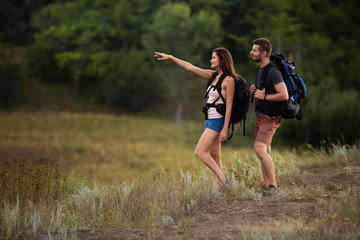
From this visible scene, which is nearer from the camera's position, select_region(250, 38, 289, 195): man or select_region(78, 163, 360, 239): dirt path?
select_region(78, 163, 360, 239): dirt path

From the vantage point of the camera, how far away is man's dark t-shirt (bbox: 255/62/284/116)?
552 centimetres

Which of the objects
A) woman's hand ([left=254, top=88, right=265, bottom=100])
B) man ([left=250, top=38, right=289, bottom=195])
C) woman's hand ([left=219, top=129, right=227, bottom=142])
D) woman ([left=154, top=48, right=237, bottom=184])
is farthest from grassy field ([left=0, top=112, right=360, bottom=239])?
woman's hand ([left=254, top=88, right=265, bottom=100])

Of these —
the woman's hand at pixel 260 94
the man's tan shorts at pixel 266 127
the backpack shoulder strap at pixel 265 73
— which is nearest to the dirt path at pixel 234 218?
the man's tan shorts at pixel 266 127

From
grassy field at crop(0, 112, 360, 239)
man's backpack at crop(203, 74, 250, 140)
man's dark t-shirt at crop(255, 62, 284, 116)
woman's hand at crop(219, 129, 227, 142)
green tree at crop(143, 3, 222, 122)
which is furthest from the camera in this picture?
green tree at crop(143, 3, 222, 122)

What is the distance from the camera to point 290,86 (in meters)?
5.65

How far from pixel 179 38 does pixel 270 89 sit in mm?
35091

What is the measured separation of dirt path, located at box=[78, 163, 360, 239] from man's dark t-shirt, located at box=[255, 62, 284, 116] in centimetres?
114

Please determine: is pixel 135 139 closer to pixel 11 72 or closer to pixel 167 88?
pixel 167 88

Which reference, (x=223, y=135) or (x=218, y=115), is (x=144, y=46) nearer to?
(x=218, y=115)

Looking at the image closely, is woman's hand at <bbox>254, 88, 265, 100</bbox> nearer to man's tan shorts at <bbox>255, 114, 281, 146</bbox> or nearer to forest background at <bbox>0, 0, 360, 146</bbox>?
man's tan shorts at <bbox>255, 114, 281, 146</bbox>

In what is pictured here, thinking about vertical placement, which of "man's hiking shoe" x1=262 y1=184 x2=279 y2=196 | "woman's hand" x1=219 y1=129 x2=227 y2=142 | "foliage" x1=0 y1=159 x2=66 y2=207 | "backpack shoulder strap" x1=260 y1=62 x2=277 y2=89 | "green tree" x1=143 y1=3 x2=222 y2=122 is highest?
"green tree" x1=143 y1=3 x2=222 y2=122

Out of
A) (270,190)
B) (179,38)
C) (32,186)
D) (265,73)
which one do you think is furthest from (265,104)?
(179,38)

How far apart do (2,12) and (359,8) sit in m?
39.1

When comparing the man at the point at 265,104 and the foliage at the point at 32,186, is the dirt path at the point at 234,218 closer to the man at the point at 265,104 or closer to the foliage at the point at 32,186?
the man at the point at 265,104
